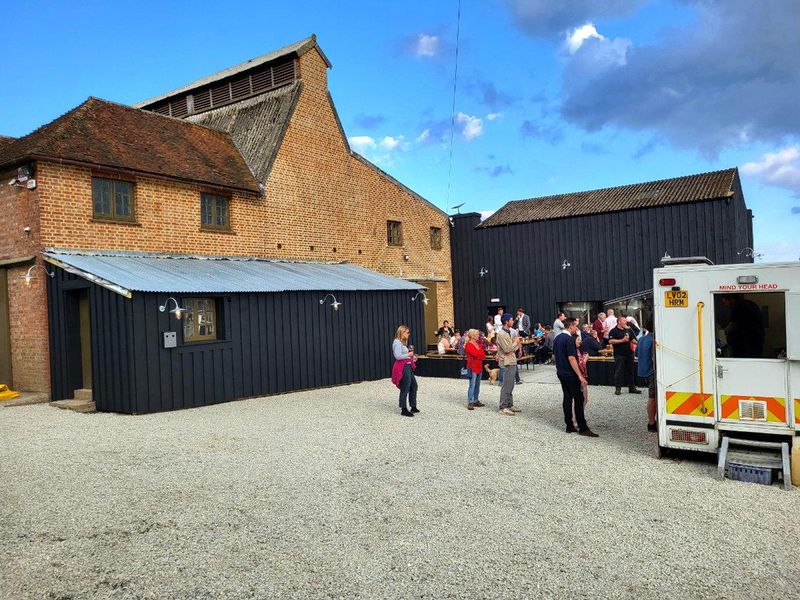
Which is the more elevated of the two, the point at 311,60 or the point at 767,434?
the point at 311,60

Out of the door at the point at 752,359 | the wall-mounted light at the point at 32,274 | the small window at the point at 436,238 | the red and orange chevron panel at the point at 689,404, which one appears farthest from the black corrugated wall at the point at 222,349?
the door at the point at 752,359

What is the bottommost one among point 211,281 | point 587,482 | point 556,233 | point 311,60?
point 587,482

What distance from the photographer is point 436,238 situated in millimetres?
26469

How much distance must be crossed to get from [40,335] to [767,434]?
45.2 ft

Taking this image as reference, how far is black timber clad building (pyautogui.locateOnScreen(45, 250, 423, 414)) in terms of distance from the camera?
1226 centimetres

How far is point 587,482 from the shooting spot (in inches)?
276

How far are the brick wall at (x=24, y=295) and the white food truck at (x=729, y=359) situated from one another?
12.5m

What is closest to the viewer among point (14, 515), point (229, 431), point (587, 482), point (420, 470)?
point (14, 515)

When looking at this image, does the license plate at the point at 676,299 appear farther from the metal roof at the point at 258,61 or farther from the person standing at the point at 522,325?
the metal roof at the point at 258,61

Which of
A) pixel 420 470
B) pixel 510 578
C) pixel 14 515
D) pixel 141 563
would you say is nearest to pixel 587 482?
pixel 420 470

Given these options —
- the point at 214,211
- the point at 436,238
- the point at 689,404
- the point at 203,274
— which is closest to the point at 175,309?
the point at 203,274

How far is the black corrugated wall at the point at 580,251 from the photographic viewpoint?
21562 millimetres

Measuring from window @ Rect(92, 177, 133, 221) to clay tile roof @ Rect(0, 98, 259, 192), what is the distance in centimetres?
53

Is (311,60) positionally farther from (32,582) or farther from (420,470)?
(32,582)
